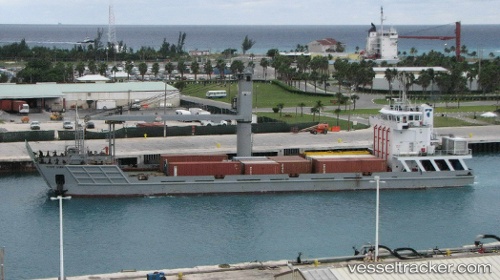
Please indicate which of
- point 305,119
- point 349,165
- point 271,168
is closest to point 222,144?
point 271,168

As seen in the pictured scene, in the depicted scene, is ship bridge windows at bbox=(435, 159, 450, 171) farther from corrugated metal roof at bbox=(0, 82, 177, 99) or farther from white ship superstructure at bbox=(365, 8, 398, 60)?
white ship superstructure at bbox=(365, 8, 398, 60)

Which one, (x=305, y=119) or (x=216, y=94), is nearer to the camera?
(x=305, y=119)

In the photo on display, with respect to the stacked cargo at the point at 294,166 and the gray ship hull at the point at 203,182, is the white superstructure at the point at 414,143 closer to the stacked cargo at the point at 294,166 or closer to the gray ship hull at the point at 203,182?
the gray ship hull at the point at 203,182

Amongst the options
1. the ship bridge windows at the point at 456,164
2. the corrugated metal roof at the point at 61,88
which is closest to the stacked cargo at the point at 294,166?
the ship bridge windows at the point at 456,164

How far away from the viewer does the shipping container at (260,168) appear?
57.7 m

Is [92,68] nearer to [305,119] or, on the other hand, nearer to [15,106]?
[15,106]

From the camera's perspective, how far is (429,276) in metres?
27.7

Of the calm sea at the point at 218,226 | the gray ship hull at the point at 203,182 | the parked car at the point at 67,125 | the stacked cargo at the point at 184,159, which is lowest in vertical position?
the calm sea at the point at 218,226

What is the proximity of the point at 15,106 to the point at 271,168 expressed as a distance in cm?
4223

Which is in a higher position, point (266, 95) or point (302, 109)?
point (266, 95)

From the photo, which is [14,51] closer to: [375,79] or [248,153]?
[375,79]

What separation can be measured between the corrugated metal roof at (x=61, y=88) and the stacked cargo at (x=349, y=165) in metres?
42.4

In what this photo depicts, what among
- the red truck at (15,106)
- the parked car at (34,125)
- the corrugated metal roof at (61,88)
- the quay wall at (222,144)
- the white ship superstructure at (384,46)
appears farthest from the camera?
the white ship superstructure at (384,46)

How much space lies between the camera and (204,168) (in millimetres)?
57281
